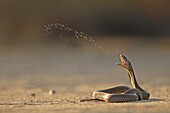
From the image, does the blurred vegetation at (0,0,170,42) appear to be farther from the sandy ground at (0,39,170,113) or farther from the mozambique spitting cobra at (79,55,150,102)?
the mozambique spitting cobra at (79,55,150,102)

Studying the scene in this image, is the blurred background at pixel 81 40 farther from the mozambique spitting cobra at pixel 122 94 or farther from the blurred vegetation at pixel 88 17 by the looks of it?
the mozambique spitting cobra at pixel 122 94

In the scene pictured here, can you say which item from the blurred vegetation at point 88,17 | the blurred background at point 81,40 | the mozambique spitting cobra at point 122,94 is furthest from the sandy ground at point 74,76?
the blurred vegetation at point 88,17

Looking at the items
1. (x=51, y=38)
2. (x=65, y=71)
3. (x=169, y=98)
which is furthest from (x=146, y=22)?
(x=169, y=98)

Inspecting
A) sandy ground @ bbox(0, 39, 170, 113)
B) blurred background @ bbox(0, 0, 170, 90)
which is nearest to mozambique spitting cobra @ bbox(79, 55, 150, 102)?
sandy ground @ bbox(0, 39, 170, 113)

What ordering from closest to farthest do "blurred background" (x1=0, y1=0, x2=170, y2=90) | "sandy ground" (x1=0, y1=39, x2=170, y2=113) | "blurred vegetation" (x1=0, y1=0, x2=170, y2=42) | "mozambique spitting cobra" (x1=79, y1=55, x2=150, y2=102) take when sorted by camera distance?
"sandy ground" (x1=0, y1=39, x2=170, y2=113) < "mozambique spitting cobra" (x1=79, y1=55, x2=150, y2=102) < "blurred background" (x1=0, y1=0, x2=170, y2=90) < "blurred vegetation" (x1=0, y1=0, x2=170, y2=42)

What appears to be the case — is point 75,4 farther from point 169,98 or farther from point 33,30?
point 169,98

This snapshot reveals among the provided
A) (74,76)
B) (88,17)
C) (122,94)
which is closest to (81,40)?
(88,17)
